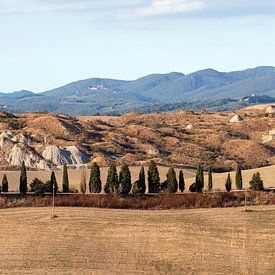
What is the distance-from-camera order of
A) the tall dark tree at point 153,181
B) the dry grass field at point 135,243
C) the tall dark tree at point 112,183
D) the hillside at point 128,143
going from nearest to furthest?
the dry grass field at point 135,243, the tall dark tree at point 112,183, the tall dark tree at point 153,181, the hillside at point 128,143

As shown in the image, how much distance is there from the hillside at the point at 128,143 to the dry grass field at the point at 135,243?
4565 cm

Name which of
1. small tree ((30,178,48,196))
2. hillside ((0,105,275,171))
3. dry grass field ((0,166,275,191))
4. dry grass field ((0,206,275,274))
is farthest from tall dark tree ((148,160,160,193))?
hillside ((0,105,275,171))

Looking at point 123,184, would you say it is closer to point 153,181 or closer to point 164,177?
point 153,181

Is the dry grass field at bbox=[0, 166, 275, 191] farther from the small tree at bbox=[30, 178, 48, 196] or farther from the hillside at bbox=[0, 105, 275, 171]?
the hillside at bbox=[0, 105, 275, 171]

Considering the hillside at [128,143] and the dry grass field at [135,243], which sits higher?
the hillside at [128,143]

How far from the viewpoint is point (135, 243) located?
41188 millimetres

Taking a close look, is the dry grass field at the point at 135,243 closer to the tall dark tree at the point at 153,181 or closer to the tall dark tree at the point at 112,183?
the tall dark tree at the point at 112,183

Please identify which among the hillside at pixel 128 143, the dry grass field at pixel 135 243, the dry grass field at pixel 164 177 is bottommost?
the dry grass field at pixel 135 243

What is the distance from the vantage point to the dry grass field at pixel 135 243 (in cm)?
3788

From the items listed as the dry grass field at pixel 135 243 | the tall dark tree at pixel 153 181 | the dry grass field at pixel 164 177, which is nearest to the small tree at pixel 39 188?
the dry grass field at pixel 164 177

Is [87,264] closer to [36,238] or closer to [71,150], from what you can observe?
[36,238]

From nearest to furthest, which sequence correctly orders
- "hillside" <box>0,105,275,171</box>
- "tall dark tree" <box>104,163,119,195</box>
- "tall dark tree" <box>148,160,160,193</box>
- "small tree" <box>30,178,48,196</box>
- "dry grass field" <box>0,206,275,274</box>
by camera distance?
"dry grass field" <box>0,206,275,274</box>
"small tree" <box>30,178,48,196</box>
"tall dark tree" <box>104,163,119,195</box>
"tall dark tree" <box>148,160,160,193</box>
"hillside" <box>0,105,275,171</box>

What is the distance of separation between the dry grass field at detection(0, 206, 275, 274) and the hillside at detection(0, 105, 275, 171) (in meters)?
45.7

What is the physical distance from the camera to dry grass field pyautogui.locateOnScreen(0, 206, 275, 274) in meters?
37.9
